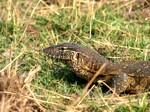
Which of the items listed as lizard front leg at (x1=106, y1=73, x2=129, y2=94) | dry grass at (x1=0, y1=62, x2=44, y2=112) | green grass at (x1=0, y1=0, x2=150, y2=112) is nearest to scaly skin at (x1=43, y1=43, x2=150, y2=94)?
lizard front leg at (x1=106, y1=73, x2=129, y2=94)

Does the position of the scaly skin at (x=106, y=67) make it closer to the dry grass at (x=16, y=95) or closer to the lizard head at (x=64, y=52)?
the lizard head at (x=64, y=52)

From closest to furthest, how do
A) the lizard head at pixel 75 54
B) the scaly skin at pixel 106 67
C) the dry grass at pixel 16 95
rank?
the dry grass at pixel 16 95 → the scaly skin at pixel 106 67 → the lizard head at pixel 75 54

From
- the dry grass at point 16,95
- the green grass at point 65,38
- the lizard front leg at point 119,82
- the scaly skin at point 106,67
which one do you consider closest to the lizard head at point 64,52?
the scaly skin at point 106,67

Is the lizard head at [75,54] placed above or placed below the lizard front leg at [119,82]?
above

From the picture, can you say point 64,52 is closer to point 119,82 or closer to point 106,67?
point 106,67

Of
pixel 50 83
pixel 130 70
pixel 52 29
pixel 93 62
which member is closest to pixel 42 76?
pixel 50 83

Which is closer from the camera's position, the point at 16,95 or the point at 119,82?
the point at 16,95

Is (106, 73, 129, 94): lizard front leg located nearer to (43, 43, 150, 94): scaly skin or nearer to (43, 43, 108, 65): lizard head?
(43, 43, 150, 94): scaly skin

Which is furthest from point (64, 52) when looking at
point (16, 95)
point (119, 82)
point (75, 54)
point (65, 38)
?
point (65, 38)
